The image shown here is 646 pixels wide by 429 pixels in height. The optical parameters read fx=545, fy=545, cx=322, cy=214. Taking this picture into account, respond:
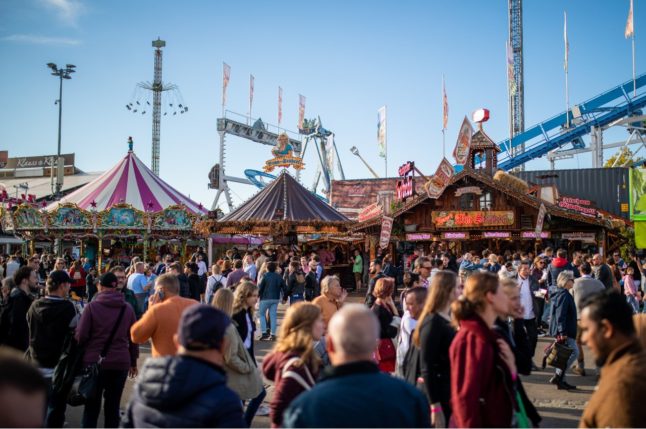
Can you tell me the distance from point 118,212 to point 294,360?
21920 mm

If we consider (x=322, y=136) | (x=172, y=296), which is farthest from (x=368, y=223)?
(x=322, y=136)

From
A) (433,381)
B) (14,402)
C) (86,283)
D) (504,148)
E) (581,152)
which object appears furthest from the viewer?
(504,148)

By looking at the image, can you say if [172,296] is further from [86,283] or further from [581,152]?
[581,152]

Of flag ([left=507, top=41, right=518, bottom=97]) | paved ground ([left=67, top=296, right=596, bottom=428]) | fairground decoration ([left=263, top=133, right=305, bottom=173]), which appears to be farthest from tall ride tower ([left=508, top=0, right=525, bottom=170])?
paved ground ([left=67, top=296, right=596, bottom=428])

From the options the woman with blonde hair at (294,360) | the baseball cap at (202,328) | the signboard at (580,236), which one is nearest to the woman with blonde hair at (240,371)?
the woman with blonde hair at (294,360)

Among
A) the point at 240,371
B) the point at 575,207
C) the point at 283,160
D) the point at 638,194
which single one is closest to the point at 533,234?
the point at 575,207

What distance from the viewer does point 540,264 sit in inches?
460

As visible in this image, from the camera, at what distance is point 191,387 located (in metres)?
2.37

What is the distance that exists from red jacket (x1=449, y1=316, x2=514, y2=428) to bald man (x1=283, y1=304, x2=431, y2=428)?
2.74 feet

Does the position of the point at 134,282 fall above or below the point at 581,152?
below

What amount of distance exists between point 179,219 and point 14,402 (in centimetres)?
2332

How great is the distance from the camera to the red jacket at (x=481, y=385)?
9.84 feet

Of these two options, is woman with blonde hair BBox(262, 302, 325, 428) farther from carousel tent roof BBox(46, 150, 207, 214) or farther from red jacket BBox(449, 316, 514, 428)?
carousel tent roof BBox(46, 150, 207, 214)

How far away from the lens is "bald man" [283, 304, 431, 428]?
2102mm
